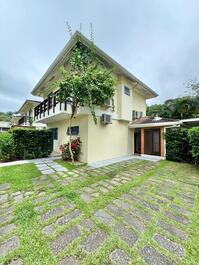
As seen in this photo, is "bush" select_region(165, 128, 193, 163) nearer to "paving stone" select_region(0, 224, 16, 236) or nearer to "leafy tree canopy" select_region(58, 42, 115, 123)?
"leafy tree canopy" select_region(58, 42, 115, 123)

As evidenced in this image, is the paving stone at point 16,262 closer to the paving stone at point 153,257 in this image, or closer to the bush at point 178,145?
the paving stone at point 153,257

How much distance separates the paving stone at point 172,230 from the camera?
2.20 m

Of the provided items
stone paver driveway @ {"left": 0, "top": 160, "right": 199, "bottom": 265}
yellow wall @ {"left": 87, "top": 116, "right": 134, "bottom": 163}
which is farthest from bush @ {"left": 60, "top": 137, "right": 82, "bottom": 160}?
stone paver driveway @ {"left": 0, "top": 160, "right": 199, "bottom": 265}

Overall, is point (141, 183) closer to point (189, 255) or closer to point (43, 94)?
point (189, 255)

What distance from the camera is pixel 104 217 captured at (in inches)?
106

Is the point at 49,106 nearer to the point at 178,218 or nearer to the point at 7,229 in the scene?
the point at 7,229

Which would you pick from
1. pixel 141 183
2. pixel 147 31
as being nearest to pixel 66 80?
pixel 141 183

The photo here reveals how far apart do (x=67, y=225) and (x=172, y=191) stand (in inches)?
128

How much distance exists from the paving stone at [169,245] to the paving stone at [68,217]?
1.55m

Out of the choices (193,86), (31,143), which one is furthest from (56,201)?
(193,86)

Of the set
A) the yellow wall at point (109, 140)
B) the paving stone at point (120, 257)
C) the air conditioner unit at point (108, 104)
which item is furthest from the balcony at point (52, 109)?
the paving stone at point (120, 257)

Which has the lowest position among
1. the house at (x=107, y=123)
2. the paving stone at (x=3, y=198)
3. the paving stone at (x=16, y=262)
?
the paving stone at (x=3, y=198)

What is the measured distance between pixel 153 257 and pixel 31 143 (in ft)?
28.5

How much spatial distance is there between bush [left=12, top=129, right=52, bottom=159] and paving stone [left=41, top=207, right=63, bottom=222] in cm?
667
